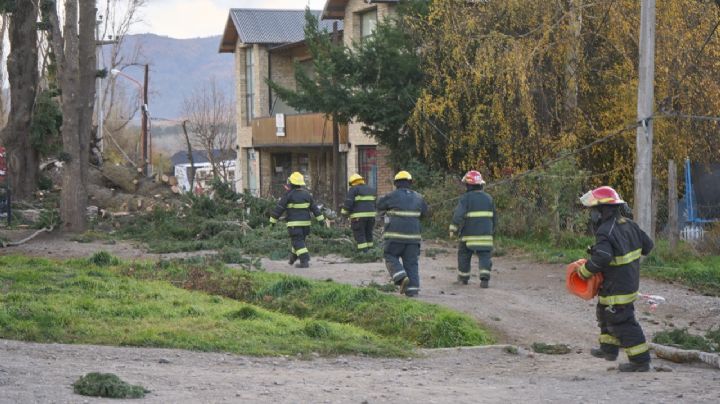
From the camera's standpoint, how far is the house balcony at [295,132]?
41344mm

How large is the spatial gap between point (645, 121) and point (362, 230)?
17.8ft

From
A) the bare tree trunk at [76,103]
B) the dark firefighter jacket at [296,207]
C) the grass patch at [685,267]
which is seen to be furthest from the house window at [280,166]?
the grass patch at [685,267]

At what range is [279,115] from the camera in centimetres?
4506

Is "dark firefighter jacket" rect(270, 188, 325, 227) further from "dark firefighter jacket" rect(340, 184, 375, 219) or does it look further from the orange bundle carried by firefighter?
the orange bundle carried by firefighter

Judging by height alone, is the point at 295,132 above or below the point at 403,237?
above

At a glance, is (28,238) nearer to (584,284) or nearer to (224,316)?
(224,316)

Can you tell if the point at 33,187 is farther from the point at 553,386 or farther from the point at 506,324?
the point at 553,386

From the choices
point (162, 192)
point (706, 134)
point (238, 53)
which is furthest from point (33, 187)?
point (706, 134)

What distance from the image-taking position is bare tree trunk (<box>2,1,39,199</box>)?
113 ft

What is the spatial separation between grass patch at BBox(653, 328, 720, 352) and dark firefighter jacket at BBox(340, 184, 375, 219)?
320 inches

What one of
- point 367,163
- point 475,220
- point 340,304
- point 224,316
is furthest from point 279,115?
point 224,316

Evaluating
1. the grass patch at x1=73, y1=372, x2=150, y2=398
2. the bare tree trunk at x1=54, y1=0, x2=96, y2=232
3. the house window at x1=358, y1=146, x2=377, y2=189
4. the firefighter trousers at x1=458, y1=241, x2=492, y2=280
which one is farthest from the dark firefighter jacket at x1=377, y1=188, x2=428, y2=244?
the house window at x1=358, y1=146, x2=377, y2=189

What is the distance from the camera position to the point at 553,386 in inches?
395

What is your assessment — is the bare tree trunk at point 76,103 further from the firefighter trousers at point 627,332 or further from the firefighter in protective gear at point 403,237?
the firefighter trousers at point 627,332
